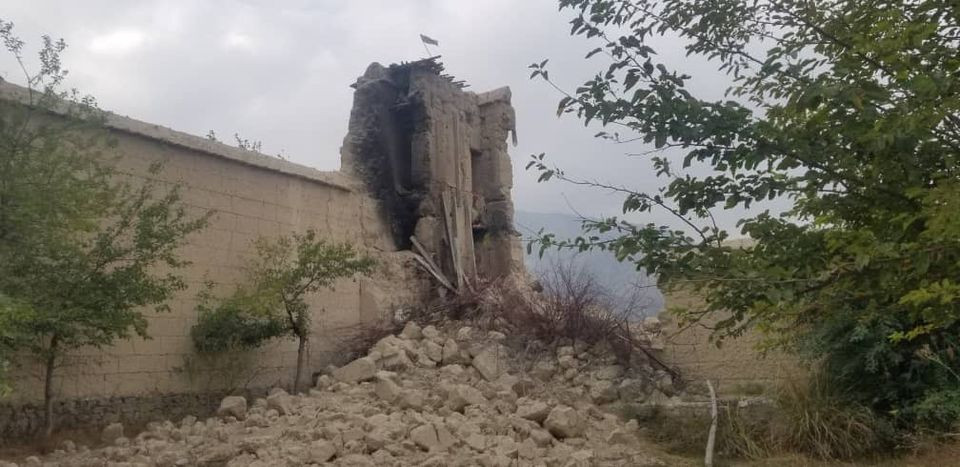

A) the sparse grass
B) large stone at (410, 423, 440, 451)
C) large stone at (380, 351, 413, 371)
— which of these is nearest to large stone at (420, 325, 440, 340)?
large stone at (380, 351, 413, 371)

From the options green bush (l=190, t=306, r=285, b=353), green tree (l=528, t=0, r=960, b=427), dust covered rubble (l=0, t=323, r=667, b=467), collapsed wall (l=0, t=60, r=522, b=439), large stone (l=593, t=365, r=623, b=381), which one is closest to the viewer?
green tree (l=528, t=0, r=960, b=427)

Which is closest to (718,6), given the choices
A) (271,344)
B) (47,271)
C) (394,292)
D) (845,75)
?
(845,75)

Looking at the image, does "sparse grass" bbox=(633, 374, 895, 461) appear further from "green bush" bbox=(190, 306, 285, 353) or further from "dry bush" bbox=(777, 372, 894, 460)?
"green bush" bbox=(190, 306, 285, 353)

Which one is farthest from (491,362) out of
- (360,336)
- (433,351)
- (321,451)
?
(321,451)

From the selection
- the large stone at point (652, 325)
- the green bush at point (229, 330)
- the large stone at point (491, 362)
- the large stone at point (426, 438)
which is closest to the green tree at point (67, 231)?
the green bush at point (229, 330)

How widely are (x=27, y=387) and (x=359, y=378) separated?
10.7ft

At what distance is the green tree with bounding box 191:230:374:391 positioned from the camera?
9289mm

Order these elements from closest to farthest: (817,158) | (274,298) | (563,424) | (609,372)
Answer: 1. (817,158)
2. (563,424)
3. (274,298)
4. (609,372)

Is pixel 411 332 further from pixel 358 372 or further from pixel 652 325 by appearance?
pixel 652 325

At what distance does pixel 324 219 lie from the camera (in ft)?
37.5

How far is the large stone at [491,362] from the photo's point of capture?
9781mm

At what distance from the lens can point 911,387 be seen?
8.35 m

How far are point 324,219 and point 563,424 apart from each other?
16.2ft

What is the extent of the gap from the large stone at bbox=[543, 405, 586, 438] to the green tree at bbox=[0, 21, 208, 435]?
393 centimetres
